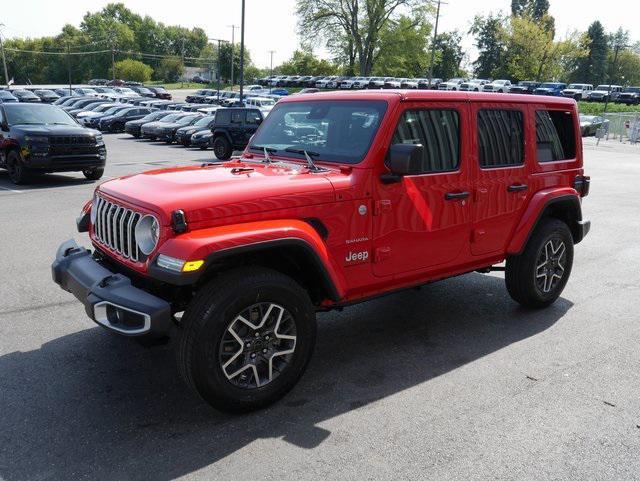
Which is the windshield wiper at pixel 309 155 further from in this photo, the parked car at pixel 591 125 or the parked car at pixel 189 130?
the parked car at pixel 591 125

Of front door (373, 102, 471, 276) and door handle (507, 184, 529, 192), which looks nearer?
front door (373, 102, 471, 276)

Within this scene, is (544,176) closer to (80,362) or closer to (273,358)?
(273,358)

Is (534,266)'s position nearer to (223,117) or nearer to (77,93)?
(223,117)

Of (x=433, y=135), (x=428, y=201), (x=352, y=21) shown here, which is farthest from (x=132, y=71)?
(x=428, y=201)

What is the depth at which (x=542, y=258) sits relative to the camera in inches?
213

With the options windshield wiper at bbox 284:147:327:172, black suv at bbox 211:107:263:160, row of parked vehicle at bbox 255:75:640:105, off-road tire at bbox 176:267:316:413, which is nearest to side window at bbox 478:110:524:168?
windshield wiper at bbox 284:147:327:172

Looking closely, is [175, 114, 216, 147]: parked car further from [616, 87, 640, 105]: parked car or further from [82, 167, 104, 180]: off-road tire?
[616, 87, 640, 105]: parked car

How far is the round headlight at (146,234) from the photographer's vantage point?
3377 millimetres

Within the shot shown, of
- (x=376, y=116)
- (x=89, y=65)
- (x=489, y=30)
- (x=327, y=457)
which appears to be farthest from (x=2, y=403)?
(x=89, y=65)

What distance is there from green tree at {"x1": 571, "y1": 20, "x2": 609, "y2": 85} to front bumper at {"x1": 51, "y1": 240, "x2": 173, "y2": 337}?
104585 millimetres

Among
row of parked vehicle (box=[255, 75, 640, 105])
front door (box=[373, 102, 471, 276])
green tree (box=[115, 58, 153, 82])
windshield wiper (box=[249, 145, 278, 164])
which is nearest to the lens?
front door (box=[373, 102, 471, 276])

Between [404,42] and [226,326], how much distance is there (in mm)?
70334

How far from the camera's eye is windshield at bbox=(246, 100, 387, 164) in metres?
4.12

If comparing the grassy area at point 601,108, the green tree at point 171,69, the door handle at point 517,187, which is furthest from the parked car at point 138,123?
the green tree at point 171,69
